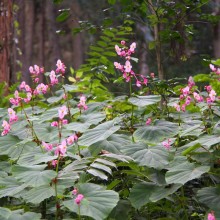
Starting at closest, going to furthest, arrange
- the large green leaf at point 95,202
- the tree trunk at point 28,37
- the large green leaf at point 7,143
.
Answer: the large green leaf at point 95,202
the large green leaf at point 7,143
the tree trunk at point 28,37

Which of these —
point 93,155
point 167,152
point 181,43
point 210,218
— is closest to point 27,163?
point 93,155

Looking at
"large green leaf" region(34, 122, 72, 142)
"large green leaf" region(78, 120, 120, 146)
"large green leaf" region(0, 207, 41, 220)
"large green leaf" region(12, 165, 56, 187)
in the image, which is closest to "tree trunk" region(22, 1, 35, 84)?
"large green leaf" region(34, 122, 72, 142)

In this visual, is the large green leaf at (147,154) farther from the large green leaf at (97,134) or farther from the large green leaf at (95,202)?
the large green leaf at (95,202)

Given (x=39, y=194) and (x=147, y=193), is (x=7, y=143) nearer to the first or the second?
(x=39, y=194)

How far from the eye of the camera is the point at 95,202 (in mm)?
1567

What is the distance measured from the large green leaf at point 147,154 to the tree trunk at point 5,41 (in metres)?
3.11

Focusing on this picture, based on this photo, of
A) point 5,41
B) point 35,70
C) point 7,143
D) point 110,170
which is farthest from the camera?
point 5,41

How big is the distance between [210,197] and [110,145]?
0.46 meters

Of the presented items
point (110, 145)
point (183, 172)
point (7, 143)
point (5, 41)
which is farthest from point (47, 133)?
point (5, 41)

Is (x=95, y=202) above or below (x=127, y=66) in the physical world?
below

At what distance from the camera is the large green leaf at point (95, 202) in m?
1.52

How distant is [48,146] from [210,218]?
2.44 ft

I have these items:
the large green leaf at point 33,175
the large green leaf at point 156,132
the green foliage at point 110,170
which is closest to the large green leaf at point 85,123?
the green foliage at point 110,170

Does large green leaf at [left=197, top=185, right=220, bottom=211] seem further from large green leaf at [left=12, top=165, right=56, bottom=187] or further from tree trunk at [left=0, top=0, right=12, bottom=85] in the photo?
tree trunk at [left=0, top=0, right=12, bottom=85]
